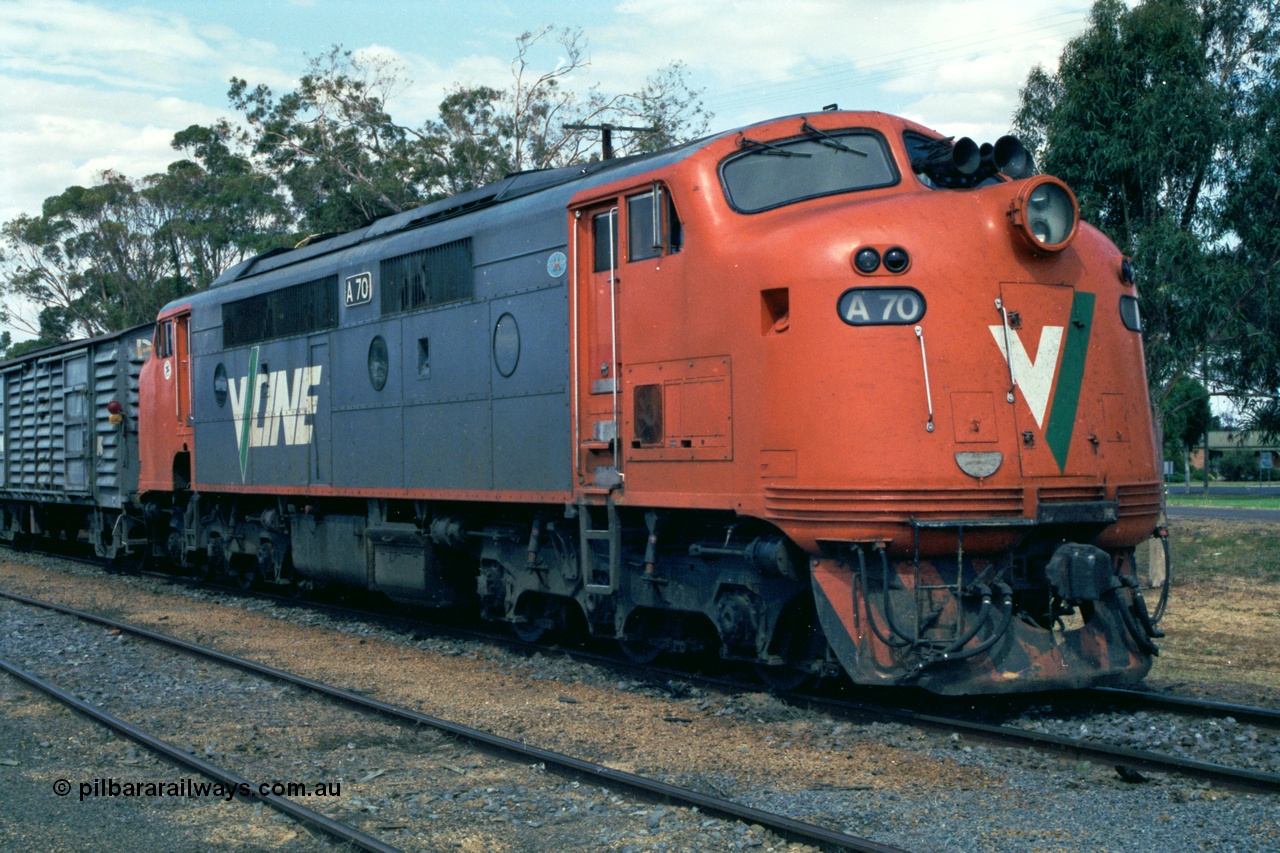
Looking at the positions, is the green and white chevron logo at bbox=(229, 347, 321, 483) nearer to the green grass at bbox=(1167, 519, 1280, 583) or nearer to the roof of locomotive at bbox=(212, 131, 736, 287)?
the roof of locomotive at bbox=(212, 131, 736, 287)

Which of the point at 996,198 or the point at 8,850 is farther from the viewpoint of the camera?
the point at 996,198

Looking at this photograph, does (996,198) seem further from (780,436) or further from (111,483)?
(111,483)

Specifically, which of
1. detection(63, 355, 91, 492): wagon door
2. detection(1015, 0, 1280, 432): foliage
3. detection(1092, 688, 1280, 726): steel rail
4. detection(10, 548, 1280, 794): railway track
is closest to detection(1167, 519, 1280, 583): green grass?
detection(1015, 0, 1280, 432): foliage

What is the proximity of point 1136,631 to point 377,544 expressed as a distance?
23.6 ft

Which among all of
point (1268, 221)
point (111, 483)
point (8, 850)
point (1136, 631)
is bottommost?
point (8, 850)

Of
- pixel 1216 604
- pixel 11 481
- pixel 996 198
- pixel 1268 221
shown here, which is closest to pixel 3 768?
pixel 996 198

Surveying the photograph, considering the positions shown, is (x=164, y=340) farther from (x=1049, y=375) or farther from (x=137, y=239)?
(x=137, y=239)

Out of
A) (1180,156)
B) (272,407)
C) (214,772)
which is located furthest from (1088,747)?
(1180,156)

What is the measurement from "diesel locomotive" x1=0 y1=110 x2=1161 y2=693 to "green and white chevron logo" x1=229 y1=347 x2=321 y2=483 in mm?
2199

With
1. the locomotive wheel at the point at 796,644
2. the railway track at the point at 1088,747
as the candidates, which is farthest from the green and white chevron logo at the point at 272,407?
the railway track at the point at 1088,747

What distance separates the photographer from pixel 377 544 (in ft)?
38.8

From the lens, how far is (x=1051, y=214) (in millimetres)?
7340

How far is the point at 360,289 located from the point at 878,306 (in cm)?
634

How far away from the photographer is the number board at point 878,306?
7074mm
